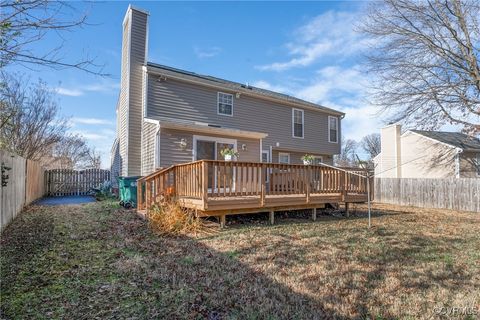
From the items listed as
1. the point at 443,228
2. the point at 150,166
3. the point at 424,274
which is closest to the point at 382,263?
the point at 424,274

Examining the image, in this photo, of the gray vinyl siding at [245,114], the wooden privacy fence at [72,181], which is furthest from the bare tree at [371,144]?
the wooden privacy fence at [72,181]

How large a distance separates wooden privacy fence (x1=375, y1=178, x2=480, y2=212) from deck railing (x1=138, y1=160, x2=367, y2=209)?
21.9 ft

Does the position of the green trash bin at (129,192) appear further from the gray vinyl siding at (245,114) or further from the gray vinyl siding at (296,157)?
the gray vinyl siding at (296,157)

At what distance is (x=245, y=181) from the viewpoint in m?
7.11

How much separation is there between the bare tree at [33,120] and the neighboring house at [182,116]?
4.41m

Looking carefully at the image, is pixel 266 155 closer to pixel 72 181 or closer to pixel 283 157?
pixel 283 157

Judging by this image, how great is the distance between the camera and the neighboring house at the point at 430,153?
16219mm

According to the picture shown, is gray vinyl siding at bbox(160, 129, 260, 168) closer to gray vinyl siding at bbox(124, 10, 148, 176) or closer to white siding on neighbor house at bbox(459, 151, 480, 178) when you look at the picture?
gray vinyl siding at bbox(124, 10, 148, 176)

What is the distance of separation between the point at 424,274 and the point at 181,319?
3.59 metres

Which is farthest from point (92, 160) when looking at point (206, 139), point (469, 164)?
point (469, 164)

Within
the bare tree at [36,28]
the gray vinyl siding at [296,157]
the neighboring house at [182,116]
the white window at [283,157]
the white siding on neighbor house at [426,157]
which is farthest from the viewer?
the white siding on neighbor house at [426,157]

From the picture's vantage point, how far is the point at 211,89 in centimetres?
1290

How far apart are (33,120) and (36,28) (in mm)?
13323

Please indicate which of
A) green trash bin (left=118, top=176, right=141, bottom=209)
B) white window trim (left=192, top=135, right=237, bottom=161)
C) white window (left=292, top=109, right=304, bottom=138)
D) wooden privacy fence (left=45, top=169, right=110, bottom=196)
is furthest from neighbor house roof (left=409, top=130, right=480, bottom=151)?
wooden privacy fence (left=45, top=169, right=110, bottom=196)
